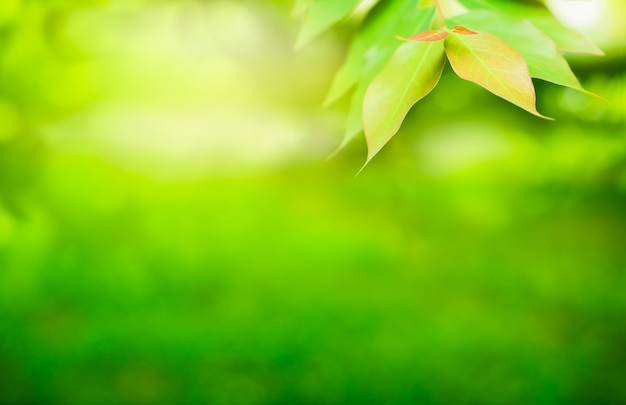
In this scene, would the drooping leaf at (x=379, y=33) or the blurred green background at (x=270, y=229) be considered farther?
the blurred green background at (x=270, y=229)

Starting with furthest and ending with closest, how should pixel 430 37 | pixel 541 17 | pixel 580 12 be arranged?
1. pixel 580 12
2. pixel 541 17
3. pixel 430 37

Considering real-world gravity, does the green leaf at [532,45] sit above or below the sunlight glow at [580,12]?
above

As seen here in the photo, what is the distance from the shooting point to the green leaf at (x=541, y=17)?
0.45 meters

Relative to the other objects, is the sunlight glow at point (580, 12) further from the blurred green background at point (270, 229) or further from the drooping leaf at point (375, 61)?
the drooping leaf at point (375, 61)

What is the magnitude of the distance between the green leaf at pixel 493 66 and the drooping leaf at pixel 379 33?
0.10 meters

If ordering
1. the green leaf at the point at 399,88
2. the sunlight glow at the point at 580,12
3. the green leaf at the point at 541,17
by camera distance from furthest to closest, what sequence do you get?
the sunlight glow at the point at 580,12 → the green leaf at the point at 541,17 → the green leaf at the point at 399,88

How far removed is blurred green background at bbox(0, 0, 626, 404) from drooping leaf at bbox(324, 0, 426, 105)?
0.66ft

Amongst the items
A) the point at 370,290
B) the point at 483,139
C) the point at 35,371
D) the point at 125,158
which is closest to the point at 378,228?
the point at 370,290

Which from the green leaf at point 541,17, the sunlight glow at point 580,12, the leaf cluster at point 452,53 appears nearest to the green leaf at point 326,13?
the leaf cluster at point 452,53

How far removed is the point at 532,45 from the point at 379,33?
0.16 metres

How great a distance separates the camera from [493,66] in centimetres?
35

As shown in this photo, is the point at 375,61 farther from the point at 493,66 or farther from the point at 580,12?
the point at 580,12

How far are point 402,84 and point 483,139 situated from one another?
0.41m

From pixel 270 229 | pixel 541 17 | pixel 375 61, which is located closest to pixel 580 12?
pixel 541 17
